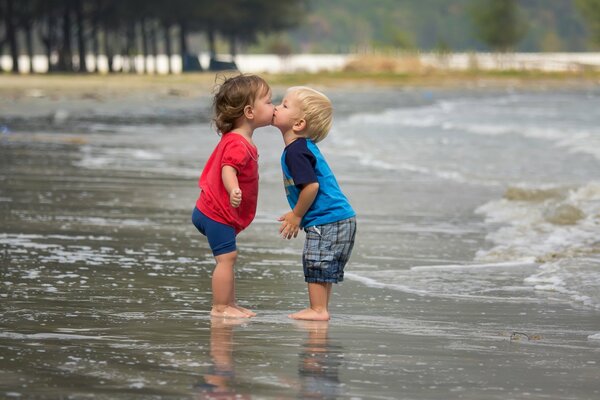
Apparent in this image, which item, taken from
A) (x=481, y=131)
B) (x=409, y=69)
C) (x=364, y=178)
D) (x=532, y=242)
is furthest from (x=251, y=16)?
(x=532, y=242)

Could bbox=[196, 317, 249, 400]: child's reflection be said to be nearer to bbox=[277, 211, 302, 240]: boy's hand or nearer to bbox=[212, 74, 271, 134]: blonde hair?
bbox=[277, 211, 302, 240]: boy's hand

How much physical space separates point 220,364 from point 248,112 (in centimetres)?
159

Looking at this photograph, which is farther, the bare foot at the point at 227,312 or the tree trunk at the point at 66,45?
the tree trunk at the point at 66,45

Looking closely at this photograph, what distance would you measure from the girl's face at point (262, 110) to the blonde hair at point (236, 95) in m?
0.02

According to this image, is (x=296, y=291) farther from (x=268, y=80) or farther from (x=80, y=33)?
(x=80, y=33)

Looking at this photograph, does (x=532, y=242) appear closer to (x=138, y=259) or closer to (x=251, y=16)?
(x=138, y=259)

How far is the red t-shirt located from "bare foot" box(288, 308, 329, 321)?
481 millimetres

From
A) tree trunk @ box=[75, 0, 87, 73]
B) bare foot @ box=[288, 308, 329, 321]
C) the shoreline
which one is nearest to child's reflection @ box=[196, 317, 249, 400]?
bare foot @ box=[288, 308, 329, 321]

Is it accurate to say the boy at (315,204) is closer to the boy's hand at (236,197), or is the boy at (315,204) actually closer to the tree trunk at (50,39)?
the boy's hand at (236,197)

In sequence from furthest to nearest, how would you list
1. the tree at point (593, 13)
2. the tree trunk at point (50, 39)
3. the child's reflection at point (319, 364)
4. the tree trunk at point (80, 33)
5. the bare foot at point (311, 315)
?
the tree at point (593, 13), the tree trunk at point (50, 39), the tree trunk at point (80, 33), the bare foot at point (311, 315), the child's reflection at point (319, 364)

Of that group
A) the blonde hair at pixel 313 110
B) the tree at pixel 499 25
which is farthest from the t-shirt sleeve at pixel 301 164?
the tree at pixel 499 25

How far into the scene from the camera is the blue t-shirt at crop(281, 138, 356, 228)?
18.8 feet

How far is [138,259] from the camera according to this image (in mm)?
7734

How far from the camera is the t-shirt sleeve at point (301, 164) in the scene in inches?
224
